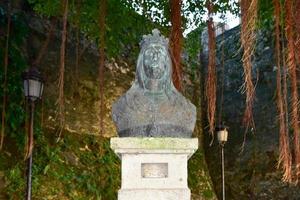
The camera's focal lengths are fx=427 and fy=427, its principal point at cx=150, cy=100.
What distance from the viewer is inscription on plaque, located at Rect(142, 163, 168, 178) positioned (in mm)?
2854

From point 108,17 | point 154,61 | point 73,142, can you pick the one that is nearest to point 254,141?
point 73,142

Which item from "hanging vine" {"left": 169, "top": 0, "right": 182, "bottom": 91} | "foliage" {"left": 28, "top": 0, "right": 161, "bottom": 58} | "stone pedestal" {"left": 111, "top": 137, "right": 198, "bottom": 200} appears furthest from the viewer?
"foliage" {"left": 28, "top": 0, "right": 161, "bottom": 58}

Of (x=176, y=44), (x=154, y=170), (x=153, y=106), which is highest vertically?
(x=176, y=44)

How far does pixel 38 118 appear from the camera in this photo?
21.9 ft

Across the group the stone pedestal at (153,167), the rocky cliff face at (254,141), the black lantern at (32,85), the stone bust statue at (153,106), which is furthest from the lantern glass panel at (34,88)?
the rocky cliff face at (254,141)

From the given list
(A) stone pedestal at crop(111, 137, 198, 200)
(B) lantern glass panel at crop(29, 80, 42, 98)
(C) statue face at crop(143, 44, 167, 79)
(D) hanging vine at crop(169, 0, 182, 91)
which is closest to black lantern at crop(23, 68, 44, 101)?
(B) lantern glass panel at crop(29, 80, 42, 98)

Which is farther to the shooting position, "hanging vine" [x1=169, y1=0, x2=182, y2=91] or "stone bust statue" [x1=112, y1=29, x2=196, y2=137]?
"hanging vine" [x1=169, y1=0, x2=182, y2=91]

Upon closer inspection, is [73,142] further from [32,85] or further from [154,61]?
[154,61]

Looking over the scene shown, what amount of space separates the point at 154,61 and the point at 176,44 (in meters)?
1.35

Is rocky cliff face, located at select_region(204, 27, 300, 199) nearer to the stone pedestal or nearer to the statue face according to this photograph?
the statue face

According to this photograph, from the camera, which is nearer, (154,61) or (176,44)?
(154,61)

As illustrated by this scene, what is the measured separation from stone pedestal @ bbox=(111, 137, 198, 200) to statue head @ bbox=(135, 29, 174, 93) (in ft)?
1.46

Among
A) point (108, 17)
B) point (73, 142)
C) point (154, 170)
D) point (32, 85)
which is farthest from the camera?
point (73, 142)

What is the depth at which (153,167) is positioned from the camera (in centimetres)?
287
